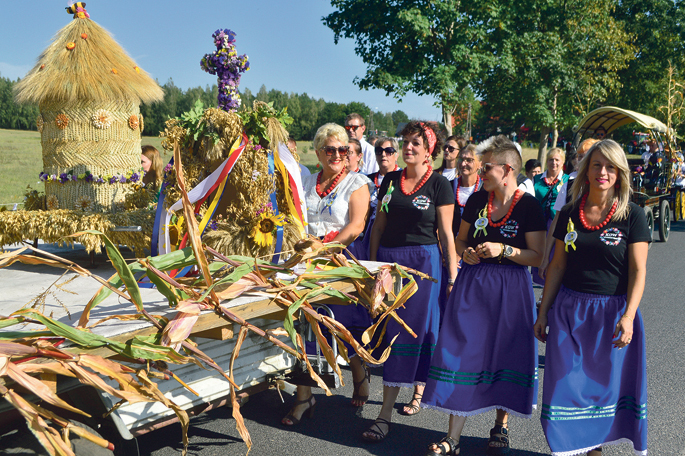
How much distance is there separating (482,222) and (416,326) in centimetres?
83

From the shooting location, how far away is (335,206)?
144 inches

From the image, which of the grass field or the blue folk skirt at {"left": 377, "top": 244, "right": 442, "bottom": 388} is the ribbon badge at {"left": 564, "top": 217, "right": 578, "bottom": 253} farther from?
the grass field

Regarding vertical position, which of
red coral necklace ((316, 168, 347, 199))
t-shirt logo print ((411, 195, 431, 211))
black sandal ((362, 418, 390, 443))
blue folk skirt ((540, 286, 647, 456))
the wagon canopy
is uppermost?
the wagon canopy

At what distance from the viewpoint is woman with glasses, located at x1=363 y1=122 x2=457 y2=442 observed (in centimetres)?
358

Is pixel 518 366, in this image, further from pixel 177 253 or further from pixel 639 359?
pixel 177 253

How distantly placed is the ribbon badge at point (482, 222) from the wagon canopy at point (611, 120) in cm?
796

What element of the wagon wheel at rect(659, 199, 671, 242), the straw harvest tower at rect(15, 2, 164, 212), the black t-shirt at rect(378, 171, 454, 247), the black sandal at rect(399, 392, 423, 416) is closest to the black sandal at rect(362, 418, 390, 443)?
the black sandal at rect(399, 392, 423, 416)

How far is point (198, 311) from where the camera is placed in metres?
2.09

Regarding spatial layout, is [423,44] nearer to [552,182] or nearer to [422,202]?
[552,182]

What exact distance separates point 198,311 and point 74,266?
562 millimetres

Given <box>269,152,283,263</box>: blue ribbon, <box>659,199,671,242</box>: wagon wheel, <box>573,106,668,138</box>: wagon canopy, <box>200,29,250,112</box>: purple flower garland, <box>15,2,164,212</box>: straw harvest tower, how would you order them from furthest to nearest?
<box>659,199,671,242</box>: wagon wheel → <box>573,106,668,138</box>: wagon canopy → <box>15,2,164,212</box>: straw harvest tower → <box>200,29,250,112</box>: purple flower garland → <box>269,152,283,263</box>: blue ribbon

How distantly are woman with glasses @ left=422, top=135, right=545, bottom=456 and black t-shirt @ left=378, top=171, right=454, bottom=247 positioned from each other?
1.41ft

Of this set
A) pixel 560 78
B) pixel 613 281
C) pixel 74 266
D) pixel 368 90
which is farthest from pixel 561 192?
pixel 560 78

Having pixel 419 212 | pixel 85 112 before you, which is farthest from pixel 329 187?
pixel 85 112
